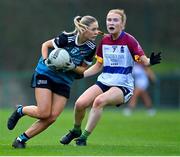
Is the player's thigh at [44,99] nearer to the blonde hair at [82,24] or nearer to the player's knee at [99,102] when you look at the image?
the player's knee at [99,102]

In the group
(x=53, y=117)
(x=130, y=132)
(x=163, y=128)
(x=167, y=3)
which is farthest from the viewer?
(x=167, y=3)

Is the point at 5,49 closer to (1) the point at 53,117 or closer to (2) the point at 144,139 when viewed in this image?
(2) the point at 144,139

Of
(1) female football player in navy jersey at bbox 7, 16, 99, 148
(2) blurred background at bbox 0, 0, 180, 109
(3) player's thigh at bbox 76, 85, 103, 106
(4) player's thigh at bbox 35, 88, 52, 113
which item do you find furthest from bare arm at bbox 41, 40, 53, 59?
(2) blurred background at bbox 0, 0, 180, 109

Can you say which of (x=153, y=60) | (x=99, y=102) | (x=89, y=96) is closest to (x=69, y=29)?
(x=89, y=96)

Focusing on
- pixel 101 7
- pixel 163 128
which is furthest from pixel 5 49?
pixel 163 128

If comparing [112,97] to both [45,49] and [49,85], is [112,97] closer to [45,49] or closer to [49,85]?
Answer: [49,85]

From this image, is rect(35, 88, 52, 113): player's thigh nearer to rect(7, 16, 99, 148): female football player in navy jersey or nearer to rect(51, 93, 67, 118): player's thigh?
rect(7, 16, 99, 148): female football player in navy jersey

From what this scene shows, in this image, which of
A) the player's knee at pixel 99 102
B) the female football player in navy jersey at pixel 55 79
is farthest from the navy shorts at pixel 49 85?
the player's knee at pixel 99 102

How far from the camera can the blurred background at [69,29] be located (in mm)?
27866

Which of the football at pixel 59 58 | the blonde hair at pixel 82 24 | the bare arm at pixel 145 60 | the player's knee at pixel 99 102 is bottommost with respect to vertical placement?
the player's knee at pixel 99 102

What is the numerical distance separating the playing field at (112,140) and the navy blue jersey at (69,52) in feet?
3.41

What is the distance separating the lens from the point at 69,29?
28219 millimetres

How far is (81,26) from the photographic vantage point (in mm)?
11172

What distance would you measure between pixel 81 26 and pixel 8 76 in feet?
56.0
